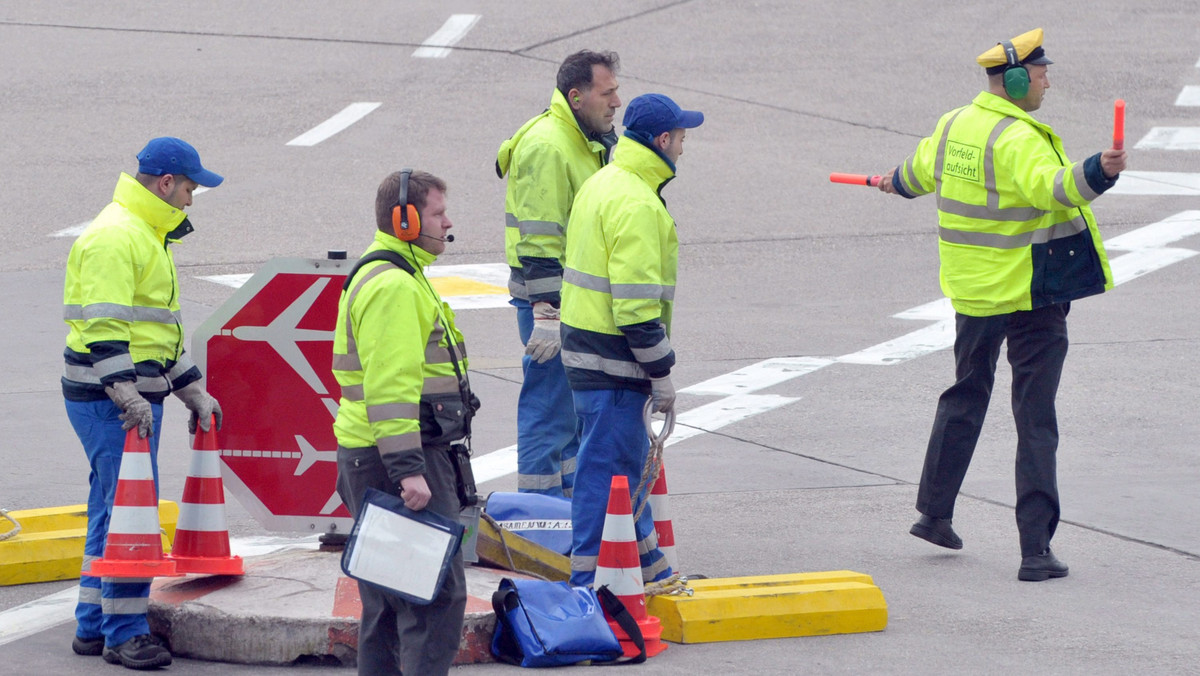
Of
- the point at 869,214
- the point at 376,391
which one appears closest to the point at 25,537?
the point at 376,391

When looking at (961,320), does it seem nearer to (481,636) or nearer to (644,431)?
(644,431)

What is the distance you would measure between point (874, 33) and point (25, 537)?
57.8 ft

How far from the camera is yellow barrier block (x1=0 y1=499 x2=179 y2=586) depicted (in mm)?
7270

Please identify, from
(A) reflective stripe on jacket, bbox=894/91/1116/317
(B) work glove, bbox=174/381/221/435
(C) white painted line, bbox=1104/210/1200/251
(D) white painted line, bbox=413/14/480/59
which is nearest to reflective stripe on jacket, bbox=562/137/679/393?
(B) work glove, bbox=174/381/221/435

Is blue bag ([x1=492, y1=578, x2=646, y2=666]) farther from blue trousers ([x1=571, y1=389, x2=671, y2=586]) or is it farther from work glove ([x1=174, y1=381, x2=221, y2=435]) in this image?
work glove ([x1=174, y1=381, x2=221, y2=435])

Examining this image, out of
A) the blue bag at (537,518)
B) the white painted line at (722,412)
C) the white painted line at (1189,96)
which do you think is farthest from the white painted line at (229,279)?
the white painted line at (1189,96)

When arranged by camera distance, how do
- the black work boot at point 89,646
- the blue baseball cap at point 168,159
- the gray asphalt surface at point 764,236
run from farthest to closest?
1. the gray asphalt surface at point 764,236
2. the blue baseball cap at point 168,159
3. the black work boot at point 89,646

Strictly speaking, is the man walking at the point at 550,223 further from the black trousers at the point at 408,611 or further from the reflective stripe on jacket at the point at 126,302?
the black trousers at the point at 408,611

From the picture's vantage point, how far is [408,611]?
5.43 meters

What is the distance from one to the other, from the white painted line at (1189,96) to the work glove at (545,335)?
1424 centimetres

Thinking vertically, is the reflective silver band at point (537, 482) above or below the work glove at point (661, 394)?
below

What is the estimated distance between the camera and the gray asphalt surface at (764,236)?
738cm

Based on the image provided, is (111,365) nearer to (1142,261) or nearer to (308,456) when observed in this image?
(308,456)

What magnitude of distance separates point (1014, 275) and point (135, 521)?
406cm
